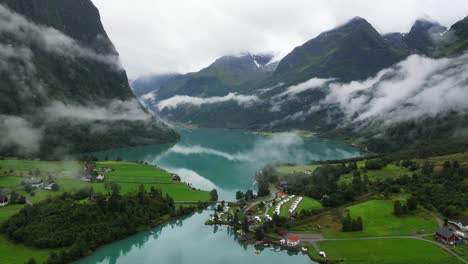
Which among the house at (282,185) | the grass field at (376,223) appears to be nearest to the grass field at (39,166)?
Result: the house at (282,185)

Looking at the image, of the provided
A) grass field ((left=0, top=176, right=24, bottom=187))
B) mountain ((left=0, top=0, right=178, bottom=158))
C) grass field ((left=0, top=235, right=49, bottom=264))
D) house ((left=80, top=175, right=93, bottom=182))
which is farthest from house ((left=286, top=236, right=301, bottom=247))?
mountain ((left=0, top=0, right=178, bottom=158))

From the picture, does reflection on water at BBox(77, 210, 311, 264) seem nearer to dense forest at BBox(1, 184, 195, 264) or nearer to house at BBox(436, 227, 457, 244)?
dense forest at BBox(1, 184, 195, 264)

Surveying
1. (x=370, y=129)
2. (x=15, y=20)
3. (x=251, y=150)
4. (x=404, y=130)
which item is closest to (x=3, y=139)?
(x=15, y=20)

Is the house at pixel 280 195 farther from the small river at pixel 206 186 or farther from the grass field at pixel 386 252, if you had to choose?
the grass field at pixel 386 252

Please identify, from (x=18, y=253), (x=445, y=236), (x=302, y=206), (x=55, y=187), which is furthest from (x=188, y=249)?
(x=445, y=236)

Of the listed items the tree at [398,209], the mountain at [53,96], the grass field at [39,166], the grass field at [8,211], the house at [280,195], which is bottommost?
the tree at [398,209]

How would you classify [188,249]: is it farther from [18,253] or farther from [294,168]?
[294,168]
